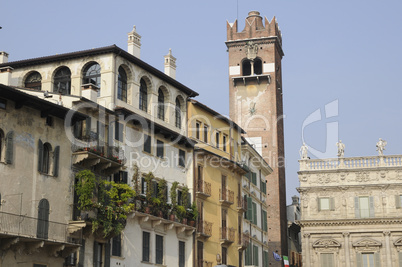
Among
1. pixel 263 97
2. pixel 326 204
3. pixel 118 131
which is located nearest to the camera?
pixel 118 131

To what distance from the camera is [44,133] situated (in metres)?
35.8

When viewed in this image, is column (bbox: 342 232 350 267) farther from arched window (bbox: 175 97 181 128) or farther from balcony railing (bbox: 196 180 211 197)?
arched window (bbox: 175 97 181 128)

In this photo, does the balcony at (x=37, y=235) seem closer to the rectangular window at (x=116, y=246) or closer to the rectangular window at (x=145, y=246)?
the rectangular window at (x=116, y=246)

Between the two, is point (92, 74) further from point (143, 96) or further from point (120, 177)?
point (120, 177)

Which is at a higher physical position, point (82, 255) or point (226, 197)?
point (226, 197)

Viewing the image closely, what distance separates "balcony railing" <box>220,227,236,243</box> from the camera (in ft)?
173

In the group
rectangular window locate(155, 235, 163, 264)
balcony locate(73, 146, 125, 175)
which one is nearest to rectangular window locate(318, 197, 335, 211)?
rectangular window locate(155, 235, 163, 264)

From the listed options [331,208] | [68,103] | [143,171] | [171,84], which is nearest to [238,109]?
[331,208]

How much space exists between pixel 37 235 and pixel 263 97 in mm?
59250

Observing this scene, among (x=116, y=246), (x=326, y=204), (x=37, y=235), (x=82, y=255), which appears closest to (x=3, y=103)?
(x=37, y=235)

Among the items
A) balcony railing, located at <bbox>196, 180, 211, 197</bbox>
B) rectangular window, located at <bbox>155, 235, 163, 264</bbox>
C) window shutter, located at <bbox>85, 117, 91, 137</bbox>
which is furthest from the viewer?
balcony railing, located at <bbox>196, 180, 211, 197</bbox>

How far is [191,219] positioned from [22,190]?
16.8 metres

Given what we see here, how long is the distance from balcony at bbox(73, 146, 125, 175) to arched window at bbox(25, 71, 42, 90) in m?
9.26

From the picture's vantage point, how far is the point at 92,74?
45.2 m
